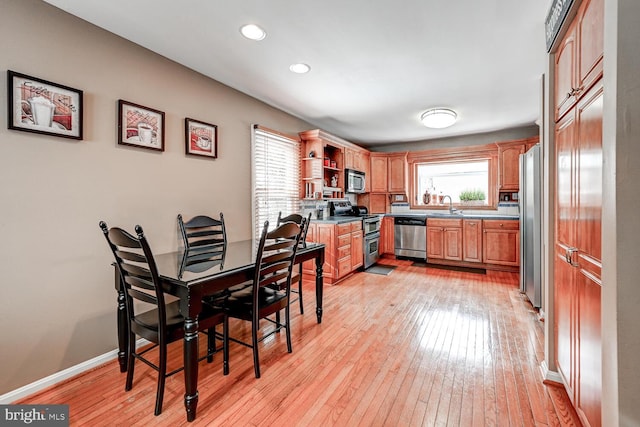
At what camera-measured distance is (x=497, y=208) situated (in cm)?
523

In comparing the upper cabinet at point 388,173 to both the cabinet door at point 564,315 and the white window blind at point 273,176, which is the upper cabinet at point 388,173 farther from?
the cabinet door at point 564,315

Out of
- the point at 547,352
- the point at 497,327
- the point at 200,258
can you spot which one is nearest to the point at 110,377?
the point at 200,258

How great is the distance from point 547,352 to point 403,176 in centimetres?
426

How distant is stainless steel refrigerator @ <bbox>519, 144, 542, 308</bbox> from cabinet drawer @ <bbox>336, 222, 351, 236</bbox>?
2199 millimetres

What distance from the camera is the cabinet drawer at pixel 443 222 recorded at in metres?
5.02

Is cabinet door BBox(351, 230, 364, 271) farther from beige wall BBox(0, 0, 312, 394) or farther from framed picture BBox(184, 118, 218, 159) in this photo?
beige wall BBox(0, 0, 312, 394)

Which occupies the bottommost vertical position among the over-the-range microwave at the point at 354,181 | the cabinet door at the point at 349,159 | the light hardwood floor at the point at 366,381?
the light hardwood floor at the point at 366,381

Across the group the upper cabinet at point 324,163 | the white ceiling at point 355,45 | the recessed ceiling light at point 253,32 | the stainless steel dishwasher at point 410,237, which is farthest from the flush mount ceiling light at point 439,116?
the recessed ceiling light at point 253,32

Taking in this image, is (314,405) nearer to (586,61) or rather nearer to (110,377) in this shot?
(110,377)

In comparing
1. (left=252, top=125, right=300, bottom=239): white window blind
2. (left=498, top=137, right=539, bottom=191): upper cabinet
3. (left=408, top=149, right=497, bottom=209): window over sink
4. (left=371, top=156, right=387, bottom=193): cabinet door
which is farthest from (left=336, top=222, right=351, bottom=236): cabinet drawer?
(left=498, top=137, right=539, bottom=191): upper cabinet

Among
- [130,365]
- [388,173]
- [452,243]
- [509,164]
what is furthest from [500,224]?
[130,365]

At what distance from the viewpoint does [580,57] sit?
1364 millimetres

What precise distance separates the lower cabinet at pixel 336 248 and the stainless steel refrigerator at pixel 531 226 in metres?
2.18

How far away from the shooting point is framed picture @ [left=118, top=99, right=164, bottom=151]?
2172 millimetres
